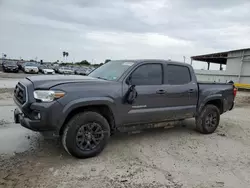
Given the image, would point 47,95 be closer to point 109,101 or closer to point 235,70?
point 109,101

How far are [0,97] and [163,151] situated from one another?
770 centimetres

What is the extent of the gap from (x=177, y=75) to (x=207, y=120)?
1.55 metres

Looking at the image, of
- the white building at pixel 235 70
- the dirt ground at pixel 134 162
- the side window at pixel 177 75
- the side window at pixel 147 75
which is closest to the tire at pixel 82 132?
the dirt ground at pixel 134 162

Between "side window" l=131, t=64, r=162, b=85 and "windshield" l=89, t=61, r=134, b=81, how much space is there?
0.79 feet

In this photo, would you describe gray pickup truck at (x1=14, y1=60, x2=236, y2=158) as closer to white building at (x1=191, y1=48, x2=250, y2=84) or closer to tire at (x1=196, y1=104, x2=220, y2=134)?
tire at (x1=196, y1=104, x2=220, y2=134)

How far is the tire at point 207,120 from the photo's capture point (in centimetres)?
580

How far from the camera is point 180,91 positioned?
5.20 m

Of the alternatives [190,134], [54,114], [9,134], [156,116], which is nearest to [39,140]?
[9,134]

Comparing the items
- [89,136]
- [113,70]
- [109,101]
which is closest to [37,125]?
[89,136]

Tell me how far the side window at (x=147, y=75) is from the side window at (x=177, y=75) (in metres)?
0.25

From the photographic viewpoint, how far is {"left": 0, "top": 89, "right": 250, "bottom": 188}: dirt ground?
329 centimetres

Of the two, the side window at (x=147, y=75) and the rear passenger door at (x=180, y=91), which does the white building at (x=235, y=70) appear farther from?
the side window at (x=147, y=75)

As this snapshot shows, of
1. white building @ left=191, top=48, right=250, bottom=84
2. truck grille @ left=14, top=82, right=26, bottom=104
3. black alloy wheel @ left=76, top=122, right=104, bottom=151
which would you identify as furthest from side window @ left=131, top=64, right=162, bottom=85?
white building @ left=191, top=48, right=250, bottom=84

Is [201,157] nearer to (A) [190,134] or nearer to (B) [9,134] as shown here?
(A) [190,134]
